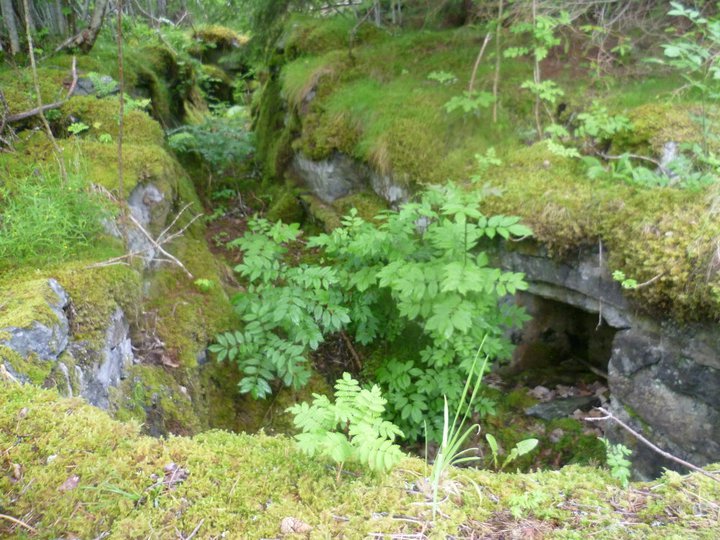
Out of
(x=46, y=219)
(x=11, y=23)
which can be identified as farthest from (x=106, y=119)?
(x=46, y=219)

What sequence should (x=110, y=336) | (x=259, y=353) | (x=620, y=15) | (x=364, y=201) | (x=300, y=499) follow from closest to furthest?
(x=300, y=499) → (x=110, y=336) → (x=259, y=353) → (x=620, y=15) → (x=364, y=201)

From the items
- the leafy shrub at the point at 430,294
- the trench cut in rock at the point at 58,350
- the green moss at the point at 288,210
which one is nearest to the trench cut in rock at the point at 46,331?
the trench cut in rock at the point at 58,350

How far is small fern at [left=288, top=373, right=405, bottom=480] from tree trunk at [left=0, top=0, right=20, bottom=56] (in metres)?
5.93

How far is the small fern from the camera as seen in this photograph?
1.74 metres

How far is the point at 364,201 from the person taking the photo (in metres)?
5.88

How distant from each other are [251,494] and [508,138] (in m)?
4.54

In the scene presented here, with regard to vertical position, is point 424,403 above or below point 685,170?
below

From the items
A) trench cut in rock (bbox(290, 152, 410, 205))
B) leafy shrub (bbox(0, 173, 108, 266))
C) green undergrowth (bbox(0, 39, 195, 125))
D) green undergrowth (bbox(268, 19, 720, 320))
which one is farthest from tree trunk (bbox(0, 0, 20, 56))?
trench cut in rock (bbox(290, 152, 410, 205))

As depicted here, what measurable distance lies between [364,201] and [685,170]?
3233mm

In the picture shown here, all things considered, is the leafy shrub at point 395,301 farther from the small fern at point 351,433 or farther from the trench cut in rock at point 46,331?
the small fern at point 351,433

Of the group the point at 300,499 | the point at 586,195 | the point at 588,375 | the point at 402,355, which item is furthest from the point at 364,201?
the point at 300,499

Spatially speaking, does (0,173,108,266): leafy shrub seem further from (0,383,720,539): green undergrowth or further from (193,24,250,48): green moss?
(193,24,250,48): green moss

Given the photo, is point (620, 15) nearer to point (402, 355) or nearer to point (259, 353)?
point (402, 355)

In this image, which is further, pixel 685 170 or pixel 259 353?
pixel 685 170
